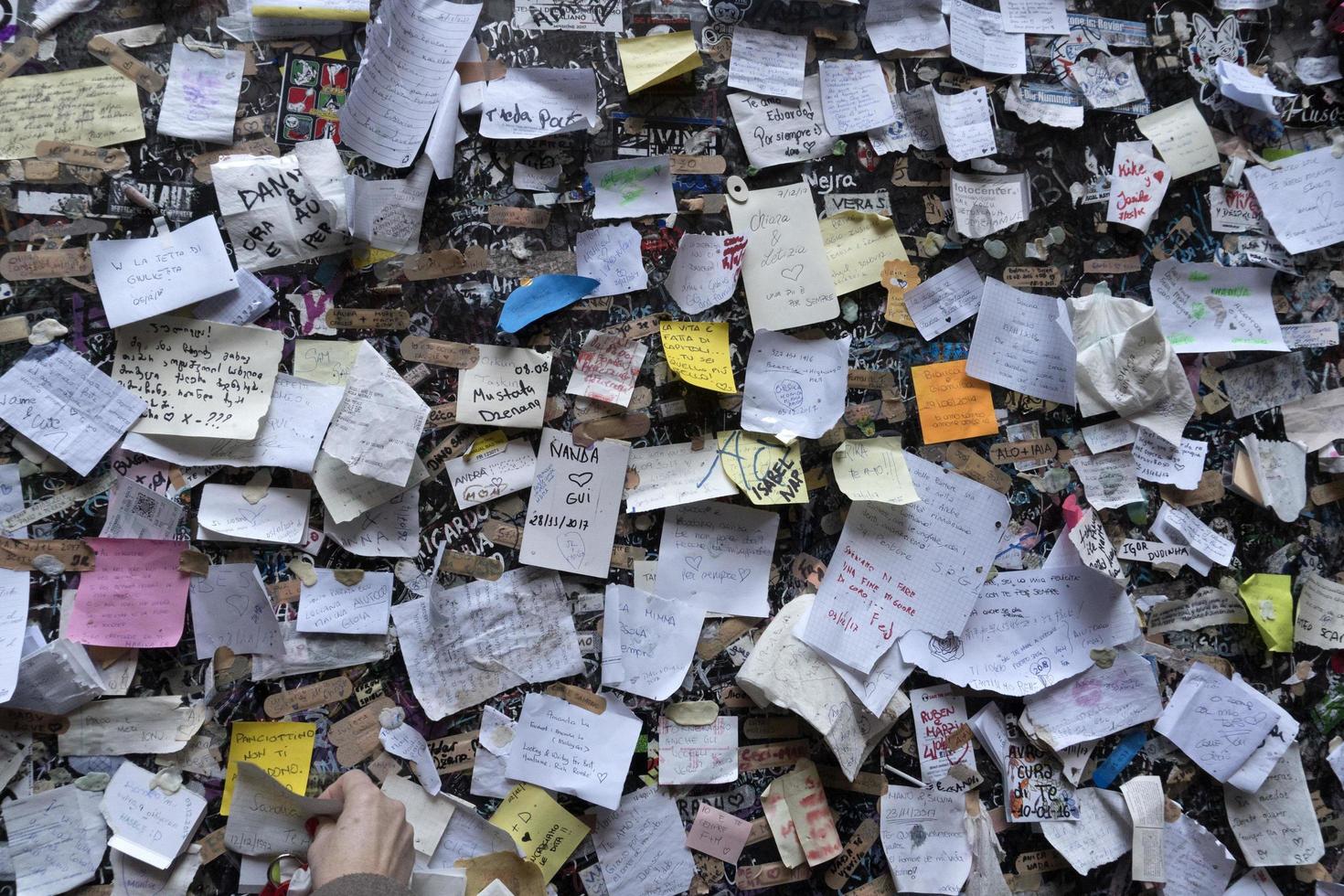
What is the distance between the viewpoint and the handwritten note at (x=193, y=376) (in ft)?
4.27

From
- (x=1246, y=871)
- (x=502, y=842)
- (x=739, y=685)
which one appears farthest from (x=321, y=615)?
(x=1246, y=871)

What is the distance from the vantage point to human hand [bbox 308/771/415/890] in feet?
3.79

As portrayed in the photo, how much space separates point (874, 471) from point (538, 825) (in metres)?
0.80

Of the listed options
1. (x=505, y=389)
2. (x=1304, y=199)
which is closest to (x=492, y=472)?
(x=505, y=389)

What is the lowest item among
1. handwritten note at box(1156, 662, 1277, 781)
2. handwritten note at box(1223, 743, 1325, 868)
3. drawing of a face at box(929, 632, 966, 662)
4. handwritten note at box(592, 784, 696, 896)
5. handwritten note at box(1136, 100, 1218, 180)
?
handwritten note at box(1223, 743, 1325, 868)

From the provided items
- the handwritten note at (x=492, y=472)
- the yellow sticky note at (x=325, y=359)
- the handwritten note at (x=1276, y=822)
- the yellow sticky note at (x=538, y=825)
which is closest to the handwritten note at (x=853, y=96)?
the handwritten note at (x=492, y=472)

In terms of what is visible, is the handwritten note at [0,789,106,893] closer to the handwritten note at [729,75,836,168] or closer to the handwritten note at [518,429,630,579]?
the handwritten note at [518,429,630,579]

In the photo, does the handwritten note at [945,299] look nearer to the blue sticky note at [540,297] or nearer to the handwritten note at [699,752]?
the blue sticky note at [540,297]

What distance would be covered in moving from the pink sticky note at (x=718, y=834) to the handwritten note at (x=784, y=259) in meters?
0.82

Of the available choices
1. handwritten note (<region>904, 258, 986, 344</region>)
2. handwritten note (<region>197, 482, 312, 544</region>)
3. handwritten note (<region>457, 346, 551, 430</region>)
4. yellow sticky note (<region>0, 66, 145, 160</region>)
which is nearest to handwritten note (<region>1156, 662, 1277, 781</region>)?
handwritten note (<region>904, 258, 986, 344</region>)

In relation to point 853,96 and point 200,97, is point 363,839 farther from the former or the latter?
point 853,96

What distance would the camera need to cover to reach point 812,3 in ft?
4.86

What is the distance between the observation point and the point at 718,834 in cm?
149

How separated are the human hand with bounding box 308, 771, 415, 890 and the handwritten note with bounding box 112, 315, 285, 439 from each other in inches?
21.6
